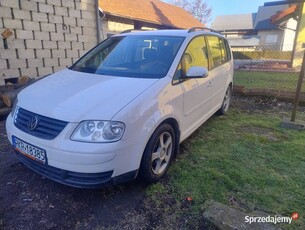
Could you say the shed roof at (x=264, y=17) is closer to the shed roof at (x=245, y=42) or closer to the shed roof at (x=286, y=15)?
the shed roof at (x=245, y=42)

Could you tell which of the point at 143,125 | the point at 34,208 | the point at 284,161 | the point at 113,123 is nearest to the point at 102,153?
the point at 113,123

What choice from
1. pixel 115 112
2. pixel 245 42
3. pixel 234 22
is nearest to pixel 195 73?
pixel 115 112

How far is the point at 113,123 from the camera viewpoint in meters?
2.20

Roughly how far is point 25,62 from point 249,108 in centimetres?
605

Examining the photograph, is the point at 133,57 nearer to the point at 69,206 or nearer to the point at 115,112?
the point at 115,112

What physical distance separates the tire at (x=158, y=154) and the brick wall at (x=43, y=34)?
5.09 m

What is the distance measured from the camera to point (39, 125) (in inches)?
93.3

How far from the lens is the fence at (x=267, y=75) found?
23.3ft

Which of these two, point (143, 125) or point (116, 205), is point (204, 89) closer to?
point (143, 125)

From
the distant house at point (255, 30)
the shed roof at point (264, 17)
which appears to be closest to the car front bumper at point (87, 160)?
the distant house at point (255, 30)

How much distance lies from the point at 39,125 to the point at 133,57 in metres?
1.61

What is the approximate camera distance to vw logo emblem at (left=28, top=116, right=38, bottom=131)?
7.82 ft

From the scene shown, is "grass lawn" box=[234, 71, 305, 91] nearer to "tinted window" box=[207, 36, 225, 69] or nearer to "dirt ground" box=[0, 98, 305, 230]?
"tinted window" box=[207, 36, 225, 69]

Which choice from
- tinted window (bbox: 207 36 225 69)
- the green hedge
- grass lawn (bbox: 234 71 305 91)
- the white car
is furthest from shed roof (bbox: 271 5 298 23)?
the white car
